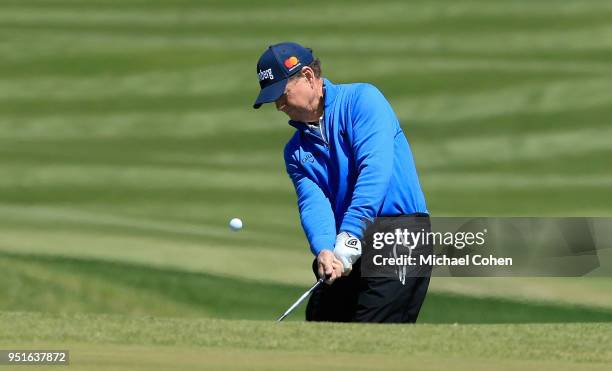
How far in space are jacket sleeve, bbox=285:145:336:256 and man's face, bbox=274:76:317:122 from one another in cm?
18

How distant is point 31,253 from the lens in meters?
8.85

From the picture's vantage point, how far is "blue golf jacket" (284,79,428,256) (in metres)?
4.37

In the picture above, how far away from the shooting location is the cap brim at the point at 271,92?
175 inches

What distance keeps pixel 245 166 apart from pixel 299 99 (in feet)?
26.3

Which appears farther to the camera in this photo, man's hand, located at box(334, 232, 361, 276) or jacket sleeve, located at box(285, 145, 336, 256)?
jacket sleeve, located at box(285, 145, 336, 256)

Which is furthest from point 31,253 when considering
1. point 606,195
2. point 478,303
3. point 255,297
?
point 606,195

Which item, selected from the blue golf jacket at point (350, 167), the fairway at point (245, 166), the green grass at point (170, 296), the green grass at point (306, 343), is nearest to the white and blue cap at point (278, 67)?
the blue golf jacket at point (350, 167)

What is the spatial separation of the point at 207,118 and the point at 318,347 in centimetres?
1057

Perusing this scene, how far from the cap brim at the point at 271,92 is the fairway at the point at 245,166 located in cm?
66

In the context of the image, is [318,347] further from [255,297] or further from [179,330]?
[255,297]

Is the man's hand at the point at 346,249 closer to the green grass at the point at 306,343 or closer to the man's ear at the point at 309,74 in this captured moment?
the man's ear at the point at 309,74

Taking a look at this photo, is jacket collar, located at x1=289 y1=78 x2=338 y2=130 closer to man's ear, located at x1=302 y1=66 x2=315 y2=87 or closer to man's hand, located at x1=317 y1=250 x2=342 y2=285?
man's ear, located at x1=302 y1=66 x2=315 y2=87

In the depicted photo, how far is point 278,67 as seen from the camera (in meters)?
4.49

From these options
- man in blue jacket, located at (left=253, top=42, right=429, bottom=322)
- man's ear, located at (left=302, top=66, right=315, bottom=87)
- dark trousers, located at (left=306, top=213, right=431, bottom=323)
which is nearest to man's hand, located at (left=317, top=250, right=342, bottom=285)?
man in blue jacket, located at (left=253, top=42, right=429, bottom=322)
